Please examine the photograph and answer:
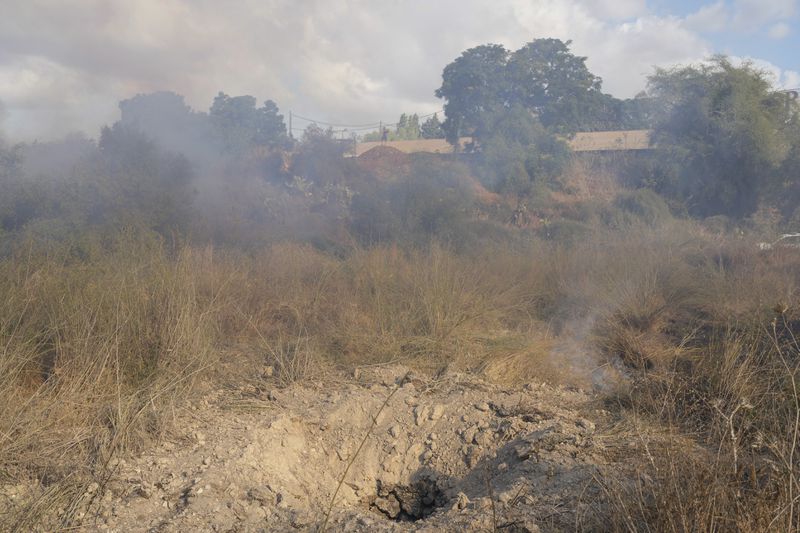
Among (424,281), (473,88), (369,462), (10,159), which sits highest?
(473,88)

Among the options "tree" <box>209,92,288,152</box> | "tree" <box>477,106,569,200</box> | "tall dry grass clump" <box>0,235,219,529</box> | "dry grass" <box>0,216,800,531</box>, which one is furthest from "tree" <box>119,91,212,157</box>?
"tall dry grass clump" <box>0,235,219,529</box>

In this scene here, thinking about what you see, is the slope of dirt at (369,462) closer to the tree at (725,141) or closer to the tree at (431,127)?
the tree at (725,141)

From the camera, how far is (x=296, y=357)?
6031 mm

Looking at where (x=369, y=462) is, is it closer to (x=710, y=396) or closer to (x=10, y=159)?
(x=710, y=396)

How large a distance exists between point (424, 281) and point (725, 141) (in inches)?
670

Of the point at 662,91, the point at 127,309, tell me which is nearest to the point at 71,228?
the point at 127,309

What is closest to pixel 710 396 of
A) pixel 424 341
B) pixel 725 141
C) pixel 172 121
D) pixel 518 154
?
pixel 424 341

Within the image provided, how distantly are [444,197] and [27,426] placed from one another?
43.6 ft

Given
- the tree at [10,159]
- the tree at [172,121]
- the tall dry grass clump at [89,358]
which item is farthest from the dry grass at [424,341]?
the tree at [172,121]

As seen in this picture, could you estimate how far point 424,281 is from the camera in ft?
25.3

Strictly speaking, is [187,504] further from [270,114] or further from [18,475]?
[270,114]

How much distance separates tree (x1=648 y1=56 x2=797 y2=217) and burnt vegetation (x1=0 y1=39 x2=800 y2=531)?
7cm

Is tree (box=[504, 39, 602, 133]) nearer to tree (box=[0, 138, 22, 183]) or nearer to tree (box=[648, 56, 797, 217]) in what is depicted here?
tree (box=[648, 56, 797, 217])

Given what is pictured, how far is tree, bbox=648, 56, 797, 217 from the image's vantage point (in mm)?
20297
